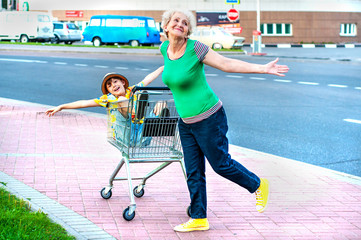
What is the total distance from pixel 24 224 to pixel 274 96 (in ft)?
39.0

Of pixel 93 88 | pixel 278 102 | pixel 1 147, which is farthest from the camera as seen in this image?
pixel 93 88

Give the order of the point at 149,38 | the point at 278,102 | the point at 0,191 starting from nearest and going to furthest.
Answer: the point at 0,191, the point at 278,102, the point at 149,38

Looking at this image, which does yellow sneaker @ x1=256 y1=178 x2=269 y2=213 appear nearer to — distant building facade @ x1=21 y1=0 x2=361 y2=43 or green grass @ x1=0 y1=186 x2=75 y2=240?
green grass @ x1=0 y1=186 x2=75 y2=240

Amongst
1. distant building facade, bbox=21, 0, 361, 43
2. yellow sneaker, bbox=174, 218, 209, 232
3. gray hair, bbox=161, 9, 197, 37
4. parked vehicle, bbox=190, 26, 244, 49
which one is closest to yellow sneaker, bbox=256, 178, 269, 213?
yellow sneaker, bbox=174, 218, 209, 232

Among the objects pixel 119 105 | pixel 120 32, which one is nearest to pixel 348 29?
pixel 120 32

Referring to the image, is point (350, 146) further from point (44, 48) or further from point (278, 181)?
point (44, 48)

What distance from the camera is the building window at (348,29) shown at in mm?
60125

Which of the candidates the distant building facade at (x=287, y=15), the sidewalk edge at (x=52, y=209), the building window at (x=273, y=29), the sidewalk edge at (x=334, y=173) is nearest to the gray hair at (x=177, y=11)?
the sidewalk edge at (x=52, y=209)

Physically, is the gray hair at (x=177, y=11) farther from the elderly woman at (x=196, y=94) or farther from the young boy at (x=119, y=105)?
the young boy at (x=119, y=105)

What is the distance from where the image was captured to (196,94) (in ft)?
16.8

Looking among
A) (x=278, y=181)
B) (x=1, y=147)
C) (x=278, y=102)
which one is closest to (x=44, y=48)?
(x=278, y=102)

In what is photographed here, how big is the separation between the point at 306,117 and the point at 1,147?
6414 mm

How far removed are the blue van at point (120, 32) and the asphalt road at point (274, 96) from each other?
1556 cm

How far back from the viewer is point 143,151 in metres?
6.00
